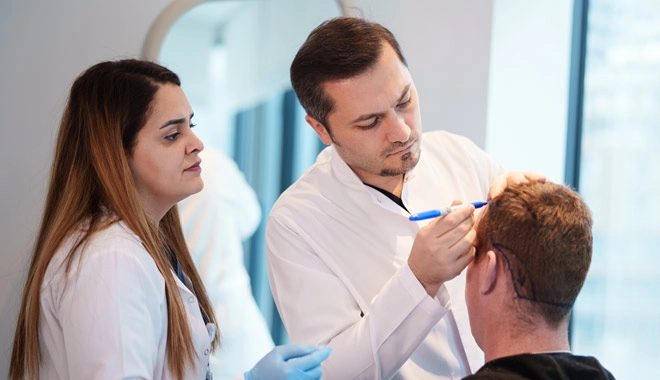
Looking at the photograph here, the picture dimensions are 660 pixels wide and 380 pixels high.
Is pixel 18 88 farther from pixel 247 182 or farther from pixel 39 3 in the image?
pixel 247 182

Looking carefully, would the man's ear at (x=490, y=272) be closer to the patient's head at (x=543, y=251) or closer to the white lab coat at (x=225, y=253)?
the patient's head at (x=543, y=251)

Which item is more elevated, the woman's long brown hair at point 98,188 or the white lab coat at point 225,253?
the woman's long brown hair at point 98,188

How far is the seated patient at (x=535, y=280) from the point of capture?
52.4 inches

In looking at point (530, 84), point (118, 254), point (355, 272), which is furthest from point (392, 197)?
point (530, 84)

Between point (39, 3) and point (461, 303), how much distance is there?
4.93 feet

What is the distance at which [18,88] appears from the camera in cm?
221

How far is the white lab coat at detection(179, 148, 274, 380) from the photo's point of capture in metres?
2.45

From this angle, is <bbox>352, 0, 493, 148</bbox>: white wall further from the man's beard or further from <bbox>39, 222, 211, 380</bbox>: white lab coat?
<bbox>39, 222, 211, 380</bbox>: white lab coat

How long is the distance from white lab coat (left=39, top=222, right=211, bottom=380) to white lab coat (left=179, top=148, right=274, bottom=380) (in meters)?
0.79

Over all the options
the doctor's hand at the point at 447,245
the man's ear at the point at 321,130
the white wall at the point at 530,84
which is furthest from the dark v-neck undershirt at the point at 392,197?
the white wall at the point at 530,84

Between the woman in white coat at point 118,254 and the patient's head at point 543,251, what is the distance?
0.45 m

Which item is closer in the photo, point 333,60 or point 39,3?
point 333,60

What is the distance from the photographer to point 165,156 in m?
1.74

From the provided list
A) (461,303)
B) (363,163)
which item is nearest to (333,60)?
(363,163)
